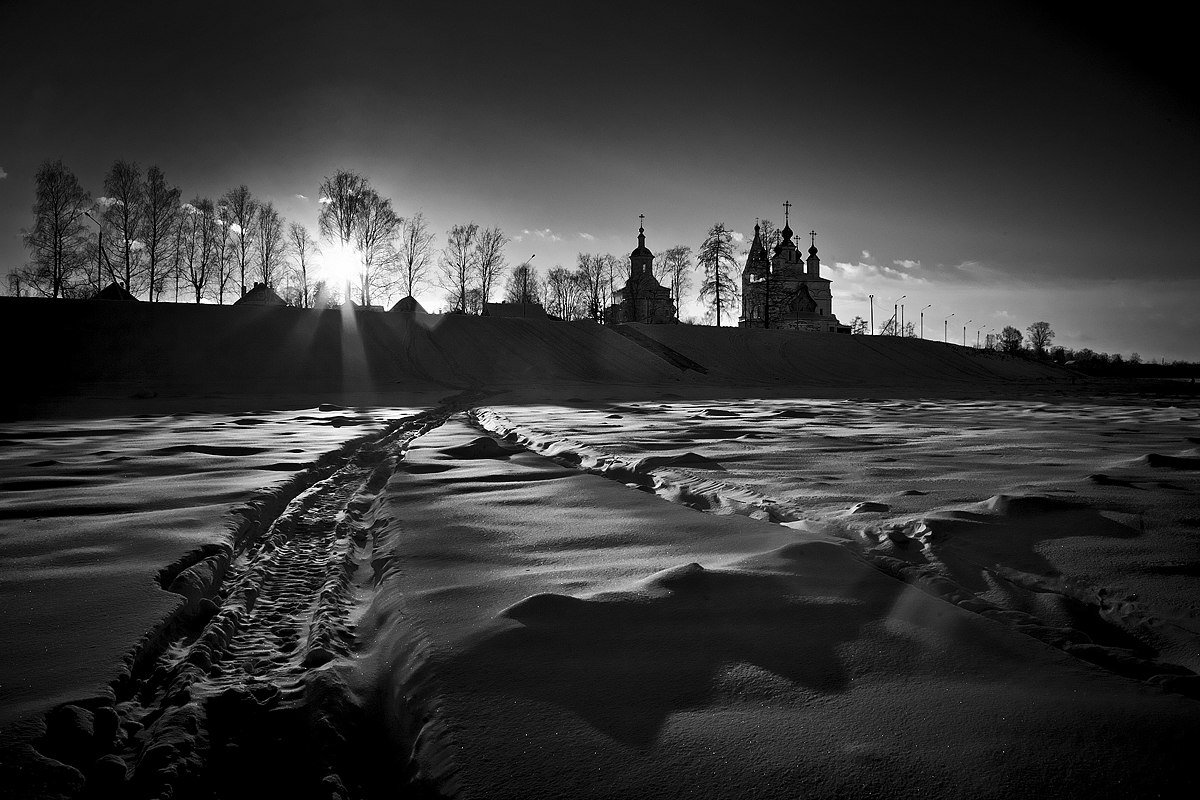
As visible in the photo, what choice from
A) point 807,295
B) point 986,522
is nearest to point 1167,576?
point 986,522

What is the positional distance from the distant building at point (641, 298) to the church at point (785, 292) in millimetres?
8836

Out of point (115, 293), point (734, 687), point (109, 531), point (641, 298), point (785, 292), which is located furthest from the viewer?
point (641, 298)

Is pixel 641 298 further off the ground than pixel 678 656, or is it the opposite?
pixel 641 298

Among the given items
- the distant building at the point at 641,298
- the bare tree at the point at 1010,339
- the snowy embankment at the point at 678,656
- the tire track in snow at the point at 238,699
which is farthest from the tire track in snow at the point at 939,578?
the bare tree at the point at 1010,339

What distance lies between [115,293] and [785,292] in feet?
142

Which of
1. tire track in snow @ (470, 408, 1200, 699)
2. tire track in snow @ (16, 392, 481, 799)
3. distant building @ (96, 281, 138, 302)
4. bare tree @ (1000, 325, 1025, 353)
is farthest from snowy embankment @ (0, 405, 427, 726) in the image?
bare tree @ (1000, 325, 1025, 353)

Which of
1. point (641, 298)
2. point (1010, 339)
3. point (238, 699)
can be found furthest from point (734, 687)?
point (1010, 339)

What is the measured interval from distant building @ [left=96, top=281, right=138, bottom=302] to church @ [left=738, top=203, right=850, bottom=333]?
39121 mm

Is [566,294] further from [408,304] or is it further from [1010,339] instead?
[1010,339]

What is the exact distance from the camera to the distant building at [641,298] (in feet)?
184

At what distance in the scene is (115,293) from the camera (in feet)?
101

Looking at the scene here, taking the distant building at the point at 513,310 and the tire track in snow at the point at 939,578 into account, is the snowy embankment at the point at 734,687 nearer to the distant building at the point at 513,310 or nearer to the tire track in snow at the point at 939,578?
the tire track in snow at the point at 939,578

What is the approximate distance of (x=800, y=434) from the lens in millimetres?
6574

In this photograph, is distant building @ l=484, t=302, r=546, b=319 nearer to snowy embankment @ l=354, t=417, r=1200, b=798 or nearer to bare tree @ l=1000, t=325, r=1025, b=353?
snowy embankment @ l=354, t=417, r=1200, b=798
